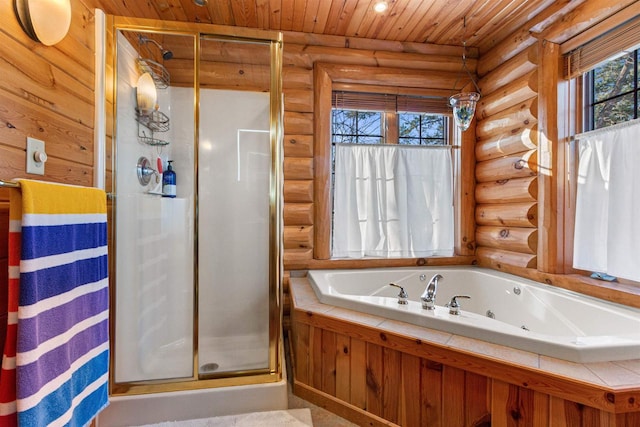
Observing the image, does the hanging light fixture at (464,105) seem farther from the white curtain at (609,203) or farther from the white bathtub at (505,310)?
the white bathtub at (505,310)

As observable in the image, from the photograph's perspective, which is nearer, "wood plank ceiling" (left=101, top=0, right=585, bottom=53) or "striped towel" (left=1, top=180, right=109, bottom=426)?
"striped towel" (left=1, top=180, right=109, bottom=426)

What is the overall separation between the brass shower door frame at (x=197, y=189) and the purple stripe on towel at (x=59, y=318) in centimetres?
50

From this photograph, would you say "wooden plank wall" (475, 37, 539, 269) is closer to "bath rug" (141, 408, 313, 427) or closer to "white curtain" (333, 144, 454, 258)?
"white curtain" (333, 144, 454, 258)

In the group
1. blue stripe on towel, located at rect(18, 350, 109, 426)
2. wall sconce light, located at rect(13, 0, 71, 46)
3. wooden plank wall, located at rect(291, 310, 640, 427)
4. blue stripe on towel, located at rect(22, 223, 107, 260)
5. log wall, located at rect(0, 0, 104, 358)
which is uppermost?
wall sconce light, located at rect(13, 0, 71, 46)

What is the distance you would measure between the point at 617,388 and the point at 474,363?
1.44 feet

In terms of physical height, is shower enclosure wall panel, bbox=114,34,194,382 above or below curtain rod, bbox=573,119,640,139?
below

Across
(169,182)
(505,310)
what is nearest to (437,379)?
(505,310)

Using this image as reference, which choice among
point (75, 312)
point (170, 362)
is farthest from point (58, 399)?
point (170, 362)

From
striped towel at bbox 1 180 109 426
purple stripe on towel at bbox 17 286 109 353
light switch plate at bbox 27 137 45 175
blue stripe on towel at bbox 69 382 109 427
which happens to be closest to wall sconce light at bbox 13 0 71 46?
light switch plate at bbox 27 137 45 175

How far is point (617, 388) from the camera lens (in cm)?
104

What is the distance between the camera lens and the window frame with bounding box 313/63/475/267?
2.62 metres

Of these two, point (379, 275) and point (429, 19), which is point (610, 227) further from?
point (429, 19)

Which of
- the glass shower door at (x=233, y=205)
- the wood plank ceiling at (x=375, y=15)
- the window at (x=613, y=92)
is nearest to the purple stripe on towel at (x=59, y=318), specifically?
the glass shower door at (x=233, y=205)

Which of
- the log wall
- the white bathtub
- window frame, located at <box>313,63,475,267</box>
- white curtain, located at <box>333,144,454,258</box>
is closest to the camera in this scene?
the log wall
